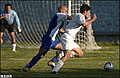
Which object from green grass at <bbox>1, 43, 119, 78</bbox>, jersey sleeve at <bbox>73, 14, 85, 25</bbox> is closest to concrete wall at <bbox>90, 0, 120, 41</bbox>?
green grass at <bbox>1, 43, 119, 78</bbox>

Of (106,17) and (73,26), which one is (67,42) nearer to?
(73,26)

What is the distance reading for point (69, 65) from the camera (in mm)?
16016

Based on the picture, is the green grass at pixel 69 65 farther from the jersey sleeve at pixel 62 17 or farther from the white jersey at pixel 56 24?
the jersey sleeve at pixel 62 17

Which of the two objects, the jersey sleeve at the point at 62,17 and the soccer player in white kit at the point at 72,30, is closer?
the soccer player in white kit at the point at 72,30

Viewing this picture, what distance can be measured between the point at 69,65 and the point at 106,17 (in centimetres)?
1131

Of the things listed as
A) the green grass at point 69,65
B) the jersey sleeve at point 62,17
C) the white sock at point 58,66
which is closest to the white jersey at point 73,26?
the jersey sleeve at point 62,17

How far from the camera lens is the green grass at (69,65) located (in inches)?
Answer: 539

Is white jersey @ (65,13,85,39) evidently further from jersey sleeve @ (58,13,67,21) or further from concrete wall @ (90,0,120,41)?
concrete wall @ (90,0,120,41)

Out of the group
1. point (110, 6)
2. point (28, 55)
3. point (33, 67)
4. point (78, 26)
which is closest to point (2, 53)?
point (28, 55)

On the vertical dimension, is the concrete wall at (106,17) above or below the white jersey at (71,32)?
below

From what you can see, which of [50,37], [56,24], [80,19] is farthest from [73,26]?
[50,37]

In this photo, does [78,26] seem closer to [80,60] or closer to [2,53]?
[80,60]

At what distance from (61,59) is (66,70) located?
2.57ft

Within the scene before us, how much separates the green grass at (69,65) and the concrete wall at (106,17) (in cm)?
541
